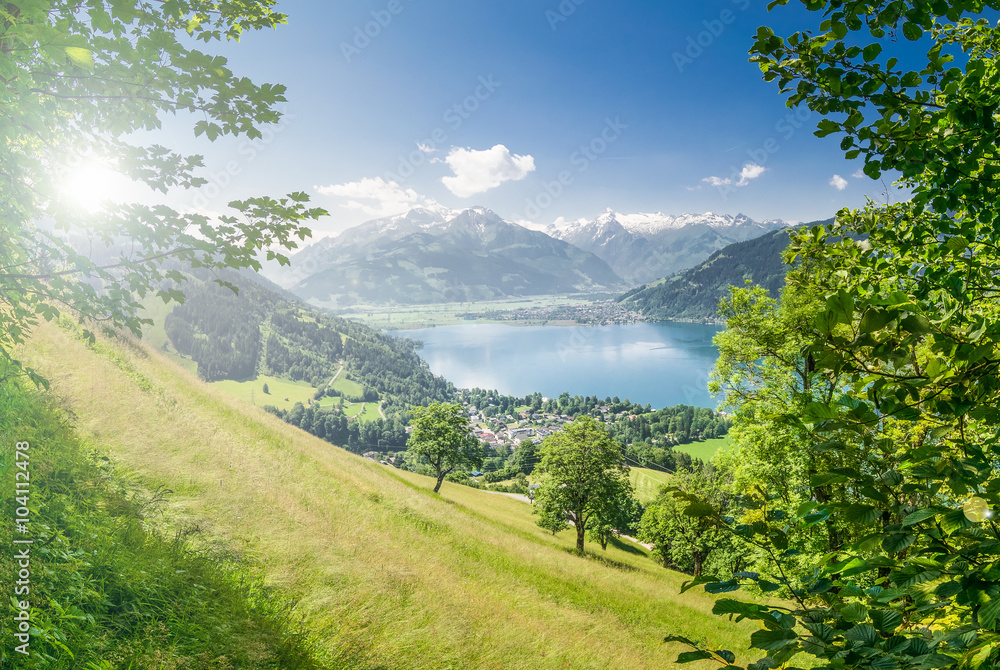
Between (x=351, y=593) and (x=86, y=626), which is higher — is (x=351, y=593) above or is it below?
below

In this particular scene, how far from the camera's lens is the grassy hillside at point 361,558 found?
5.85 metres

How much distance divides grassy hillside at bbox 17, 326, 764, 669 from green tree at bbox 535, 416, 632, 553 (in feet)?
49.7

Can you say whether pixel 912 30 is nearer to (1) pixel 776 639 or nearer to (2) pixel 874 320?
(2) pixel 874 320

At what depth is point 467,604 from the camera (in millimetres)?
7125

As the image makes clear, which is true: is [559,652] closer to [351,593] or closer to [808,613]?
[351,593]

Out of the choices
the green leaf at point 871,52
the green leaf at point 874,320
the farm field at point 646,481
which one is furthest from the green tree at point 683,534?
the green leaf at point 874,320

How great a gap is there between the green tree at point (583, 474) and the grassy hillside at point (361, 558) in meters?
15.1

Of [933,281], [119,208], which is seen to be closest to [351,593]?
[119,208]

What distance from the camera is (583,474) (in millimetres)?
28531

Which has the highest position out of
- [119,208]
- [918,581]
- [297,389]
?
[119,208]

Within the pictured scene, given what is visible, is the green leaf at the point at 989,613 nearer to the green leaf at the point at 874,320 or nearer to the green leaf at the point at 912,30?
the green leaf at the point at 874,320

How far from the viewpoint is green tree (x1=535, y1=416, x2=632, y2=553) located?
28.3 m

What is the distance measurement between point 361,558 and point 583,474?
23.4m

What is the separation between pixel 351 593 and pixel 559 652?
11.0 feet
